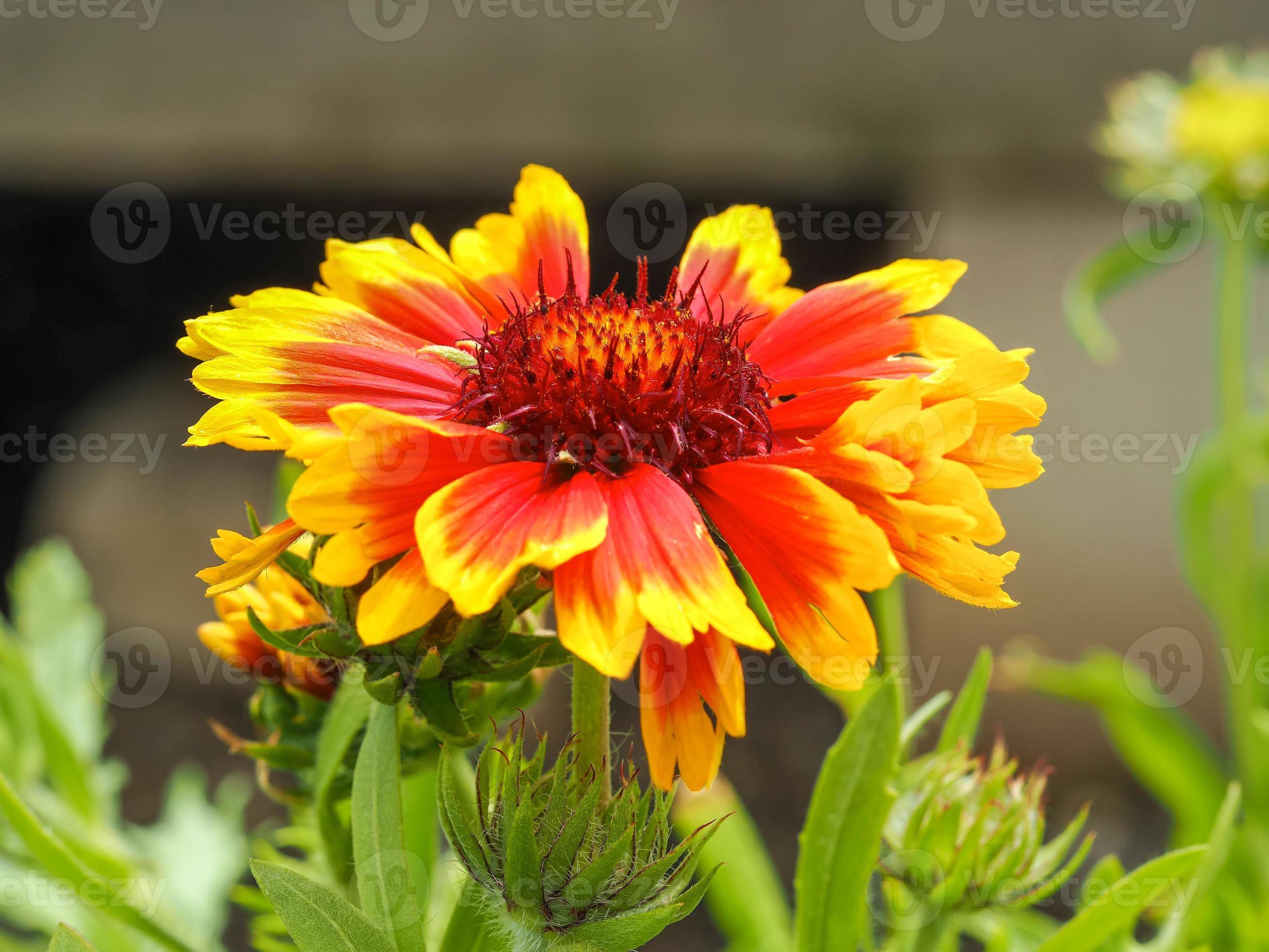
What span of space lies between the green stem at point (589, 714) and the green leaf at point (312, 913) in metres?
0.09

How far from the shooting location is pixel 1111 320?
178 cm

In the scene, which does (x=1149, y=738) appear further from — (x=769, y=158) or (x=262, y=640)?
(x=769, y=158)

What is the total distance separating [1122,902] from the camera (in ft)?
1.41

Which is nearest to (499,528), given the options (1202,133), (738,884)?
(738,884)

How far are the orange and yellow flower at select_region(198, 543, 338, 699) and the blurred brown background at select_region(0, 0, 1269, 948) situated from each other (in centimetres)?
131

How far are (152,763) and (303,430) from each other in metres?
1.66

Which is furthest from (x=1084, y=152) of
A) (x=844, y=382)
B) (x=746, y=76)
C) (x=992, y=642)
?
(x=844, y=382)

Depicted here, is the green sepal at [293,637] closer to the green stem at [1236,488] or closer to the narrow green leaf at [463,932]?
the narrow green leaf at [463,932]

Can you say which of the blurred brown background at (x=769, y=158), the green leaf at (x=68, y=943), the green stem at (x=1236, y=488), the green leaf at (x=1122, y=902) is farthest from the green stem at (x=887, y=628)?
the blurred brown background at (x=769, y=158)

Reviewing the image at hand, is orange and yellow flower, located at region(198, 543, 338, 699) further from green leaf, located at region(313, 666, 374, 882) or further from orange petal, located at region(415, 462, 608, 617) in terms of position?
orange petal, located at region(415, 462, 608, 617)

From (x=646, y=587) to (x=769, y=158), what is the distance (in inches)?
65.2

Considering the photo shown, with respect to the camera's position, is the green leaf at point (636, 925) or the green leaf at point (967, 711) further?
the green leaf at point (967, 711)

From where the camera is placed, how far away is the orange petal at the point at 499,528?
303 millimetres

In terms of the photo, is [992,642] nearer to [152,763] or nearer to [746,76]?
[746,76]
